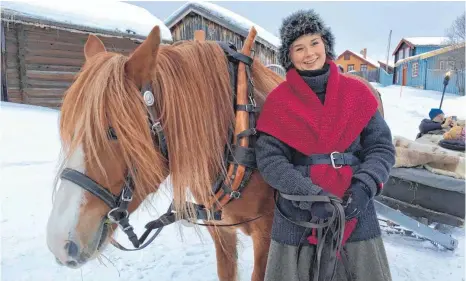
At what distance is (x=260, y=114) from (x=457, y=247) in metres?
2.78

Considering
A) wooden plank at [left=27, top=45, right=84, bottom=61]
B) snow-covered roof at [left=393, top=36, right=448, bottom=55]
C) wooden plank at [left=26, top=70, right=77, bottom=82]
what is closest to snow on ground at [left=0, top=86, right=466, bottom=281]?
wooden plank at [left=26, top=70, right=77, bottom=82]

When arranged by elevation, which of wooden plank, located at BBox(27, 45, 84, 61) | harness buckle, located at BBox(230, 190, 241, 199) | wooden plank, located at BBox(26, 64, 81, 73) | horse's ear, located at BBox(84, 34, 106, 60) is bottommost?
harness buckle, located at BBox(230, 190, 241, 199)

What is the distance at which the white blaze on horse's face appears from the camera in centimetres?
101

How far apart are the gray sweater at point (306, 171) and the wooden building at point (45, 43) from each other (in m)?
8.59

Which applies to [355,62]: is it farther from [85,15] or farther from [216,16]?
[85,15]

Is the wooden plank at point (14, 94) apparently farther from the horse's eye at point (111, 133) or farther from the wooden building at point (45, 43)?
the horse's eye at point (111, 133)

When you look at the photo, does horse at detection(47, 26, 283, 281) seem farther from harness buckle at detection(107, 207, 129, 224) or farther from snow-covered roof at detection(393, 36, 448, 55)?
snow-covered roof at detection(393, 36, 448, 55)

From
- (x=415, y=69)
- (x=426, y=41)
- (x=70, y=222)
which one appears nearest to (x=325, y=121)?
(x=70, y=222)

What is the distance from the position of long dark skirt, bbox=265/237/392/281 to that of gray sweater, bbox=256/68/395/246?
33 mm

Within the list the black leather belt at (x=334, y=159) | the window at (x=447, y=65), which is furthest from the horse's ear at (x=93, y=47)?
the window at (x=447, y=65)

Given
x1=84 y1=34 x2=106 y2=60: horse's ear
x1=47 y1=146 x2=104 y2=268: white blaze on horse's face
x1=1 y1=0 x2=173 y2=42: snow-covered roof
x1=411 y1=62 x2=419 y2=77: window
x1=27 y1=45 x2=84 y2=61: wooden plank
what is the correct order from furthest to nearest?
1. x1=411 y1=62 x2=419 y2=77: window
2. x1=27 y1=45 x2=84 y2=61: wooden plank
3. x1=1 y1=0 x2=173 y2=42: snow-covered roof
4. x1=84 y1=34 x2=106 y2=60: horse's ear
5. x1=47 y1=146 x2=104 y2=268: white blaze on horse's face

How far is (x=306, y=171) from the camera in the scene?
128 cm

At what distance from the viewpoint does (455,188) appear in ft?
8.33

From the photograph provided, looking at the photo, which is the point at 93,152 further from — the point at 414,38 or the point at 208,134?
the point at 414,38
